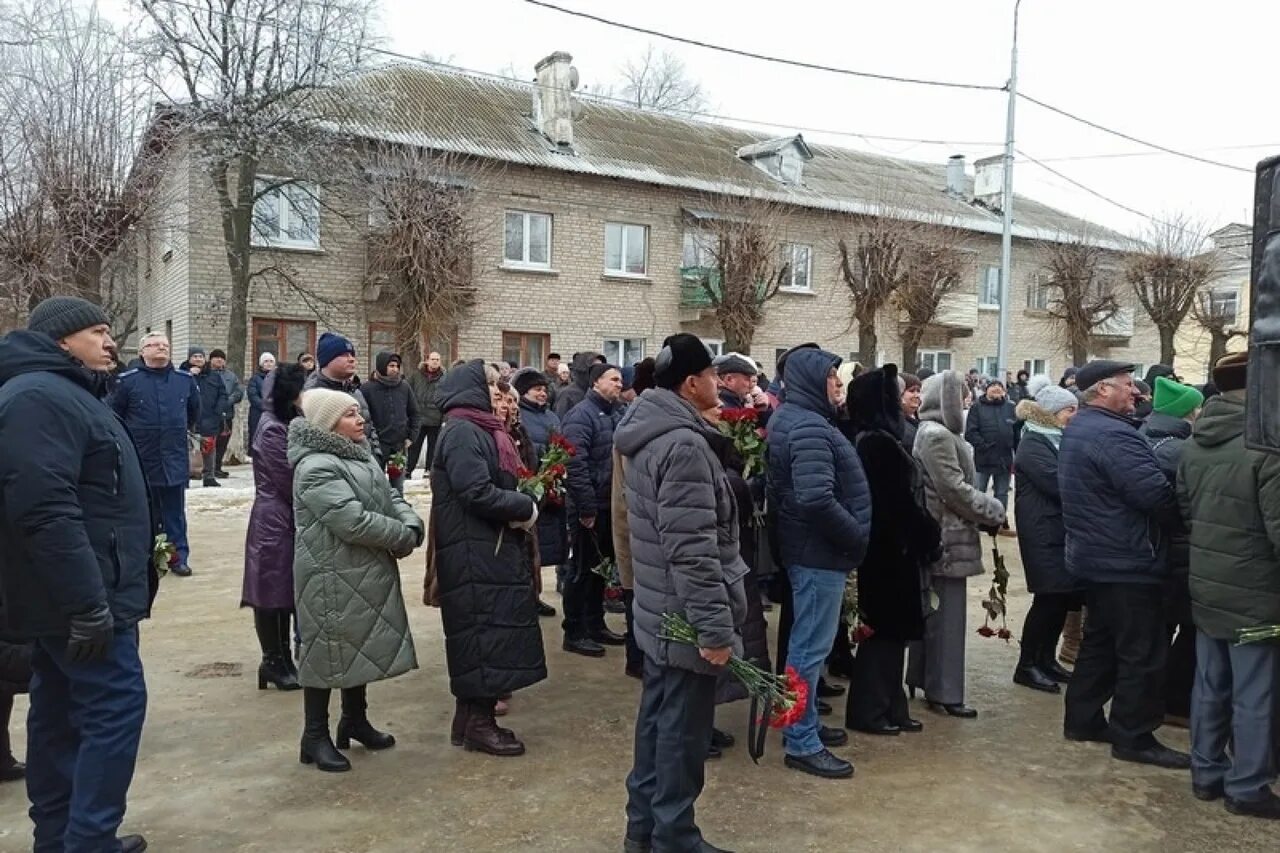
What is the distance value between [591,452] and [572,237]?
16.9 meters

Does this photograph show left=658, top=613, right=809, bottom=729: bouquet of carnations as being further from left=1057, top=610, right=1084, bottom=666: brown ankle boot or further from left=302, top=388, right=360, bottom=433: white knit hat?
left=1057, top=610, right=1084, bottom=666: brown ankle boot

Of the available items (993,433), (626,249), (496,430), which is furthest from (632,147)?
(496,430)

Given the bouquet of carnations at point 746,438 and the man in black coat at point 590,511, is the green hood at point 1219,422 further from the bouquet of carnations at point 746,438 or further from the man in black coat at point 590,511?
the man in black coat at point 590,511

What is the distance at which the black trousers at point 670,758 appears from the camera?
3469mm

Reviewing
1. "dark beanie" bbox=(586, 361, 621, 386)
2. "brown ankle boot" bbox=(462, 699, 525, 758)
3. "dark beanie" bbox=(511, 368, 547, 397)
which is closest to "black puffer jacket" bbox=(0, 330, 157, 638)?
"brown ankle boot" bbox=(462, 699, 525, 758)

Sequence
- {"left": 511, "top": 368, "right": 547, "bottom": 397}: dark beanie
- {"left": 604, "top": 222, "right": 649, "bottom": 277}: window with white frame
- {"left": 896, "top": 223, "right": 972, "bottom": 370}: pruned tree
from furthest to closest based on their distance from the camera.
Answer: {"left": 604, "top": 222, "right": 649, "bottom": 277}: window with white frame, {"left": 896, "top": 223, "right": 972, "bottom": 370}: pruned tree, {"left": 511, "top": 368, "right": 547, "bottom": 397}: dark beanie

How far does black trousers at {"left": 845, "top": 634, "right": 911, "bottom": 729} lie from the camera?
4848 millimetres

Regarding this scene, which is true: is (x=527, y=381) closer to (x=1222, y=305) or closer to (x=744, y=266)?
(x=744, y=266)

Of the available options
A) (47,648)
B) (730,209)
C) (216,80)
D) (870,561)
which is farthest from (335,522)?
(730,209)

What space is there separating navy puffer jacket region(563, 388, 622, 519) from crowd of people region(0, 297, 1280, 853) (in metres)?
0.06

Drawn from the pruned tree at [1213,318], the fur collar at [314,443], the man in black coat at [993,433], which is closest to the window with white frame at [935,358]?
the pruned tree at [1213,318]

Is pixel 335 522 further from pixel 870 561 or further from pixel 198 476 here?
pixel 198 476

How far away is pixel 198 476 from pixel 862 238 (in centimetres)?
1499

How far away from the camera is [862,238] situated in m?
22.7
